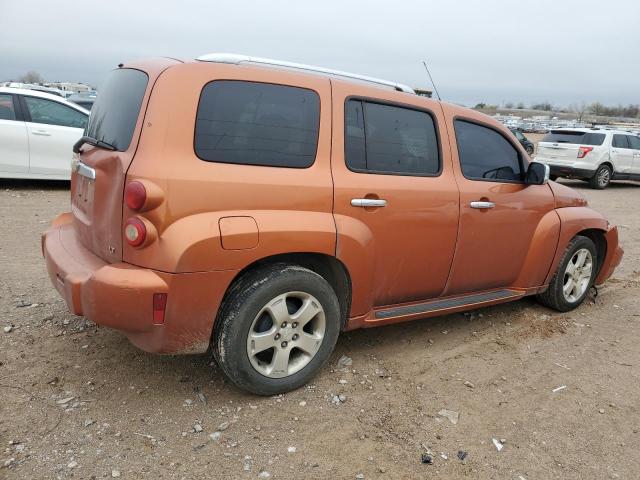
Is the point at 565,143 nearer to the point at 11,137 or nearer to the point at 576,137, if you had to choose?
the point at 576,137

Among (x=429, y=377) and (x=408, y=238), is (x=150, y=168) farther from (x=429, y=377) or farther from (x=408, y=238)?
(x=429, y=377)

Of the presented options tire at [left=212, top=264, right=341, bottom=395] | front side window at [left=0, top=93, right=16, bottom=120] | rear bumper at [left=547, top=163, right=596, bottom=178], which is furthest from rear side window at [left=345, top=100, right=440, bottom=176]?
rear bumper at [left=547, top=163, right=596, bottom=178]

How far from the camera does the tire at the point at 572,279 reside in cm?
466

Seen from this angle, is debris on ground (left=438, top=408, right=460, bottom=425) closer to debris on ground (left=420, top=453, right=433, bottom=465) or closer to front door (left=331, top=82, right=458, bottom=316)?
debris on ground (left=420, top=453, right=433, bottom=465)

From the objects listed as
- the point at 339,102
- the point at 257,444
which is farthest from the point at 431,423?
the point at 339,102

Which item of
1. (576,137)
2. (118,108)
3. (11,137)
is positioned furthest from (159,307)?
(576,137)

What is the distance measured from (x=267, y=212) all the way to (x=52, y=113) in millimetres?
7351

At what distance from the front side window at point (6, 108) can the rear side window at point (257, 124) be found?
700cm

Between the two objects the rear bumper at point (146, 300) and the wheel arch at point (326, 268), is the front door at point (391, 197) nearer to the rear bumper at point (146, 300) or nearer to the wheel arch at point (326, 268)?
the wheel arch at point (326, 268)

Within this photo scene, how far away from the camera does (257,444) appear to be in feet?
8.88

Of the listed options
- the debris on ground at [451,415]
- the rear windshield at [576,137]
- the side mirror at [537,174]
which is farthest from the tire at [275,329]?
the rear windshield at [576,137]

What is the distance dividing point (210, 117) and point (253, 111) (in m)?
0.25

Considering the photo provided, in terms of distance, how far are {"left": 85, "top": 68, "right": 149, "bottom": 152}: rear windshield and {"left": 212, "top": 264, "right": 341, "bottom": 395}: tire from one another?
39.1 inches

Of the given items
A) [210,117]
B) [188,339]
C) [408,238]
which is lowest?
[188,339]
